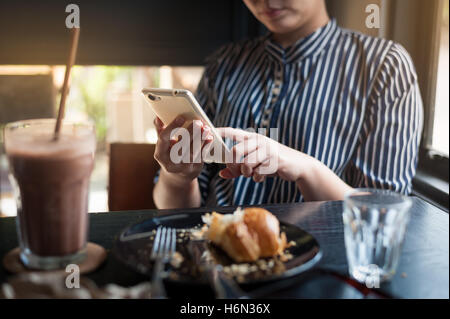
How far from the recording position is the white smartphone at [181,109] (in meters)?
Answer: 0.89

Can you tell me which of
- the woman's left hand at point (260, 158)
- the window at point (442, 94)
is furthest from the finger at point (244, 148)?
the window at point (442, 94)

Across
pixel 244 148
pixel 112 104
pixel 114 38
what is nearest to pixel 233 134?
pixel 244 148

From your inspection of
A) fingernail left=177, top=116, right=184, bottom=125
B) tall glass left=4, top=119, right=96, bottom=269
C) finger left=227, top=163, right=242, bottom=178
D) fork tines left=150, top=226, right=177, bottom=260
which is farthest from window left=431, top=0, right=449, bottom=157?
tall glass left=4, top=119, right=96, bottom=269

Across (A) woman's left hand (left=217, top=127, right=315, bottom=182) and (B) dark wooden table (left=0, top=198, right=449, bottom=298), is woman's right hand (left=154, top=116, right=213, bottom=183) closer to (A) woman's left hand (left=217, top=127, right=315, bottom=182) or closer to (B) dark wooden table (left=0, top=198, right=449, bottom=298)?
(A) woman's left hand (left=217, top=127, right=315, bottom=182)

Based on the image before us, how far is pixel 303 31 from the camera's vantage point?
1494 mm

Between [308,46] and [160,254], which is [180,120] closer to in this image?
[160,254]

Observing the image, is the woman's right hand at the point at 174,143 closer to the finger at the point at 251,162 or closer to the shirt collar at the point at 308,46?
the finger at the point at 251,162

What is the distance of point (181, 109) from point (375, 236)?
1.42 feet

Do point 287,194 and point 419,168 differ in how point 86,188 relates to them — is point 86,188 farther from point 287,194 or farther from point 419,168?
point 419,168

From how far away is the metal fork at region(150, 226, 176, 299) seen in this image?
0.61 m

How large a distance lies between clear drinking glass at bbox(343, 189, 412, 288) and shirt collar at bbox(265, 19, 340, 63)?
2.72ft
